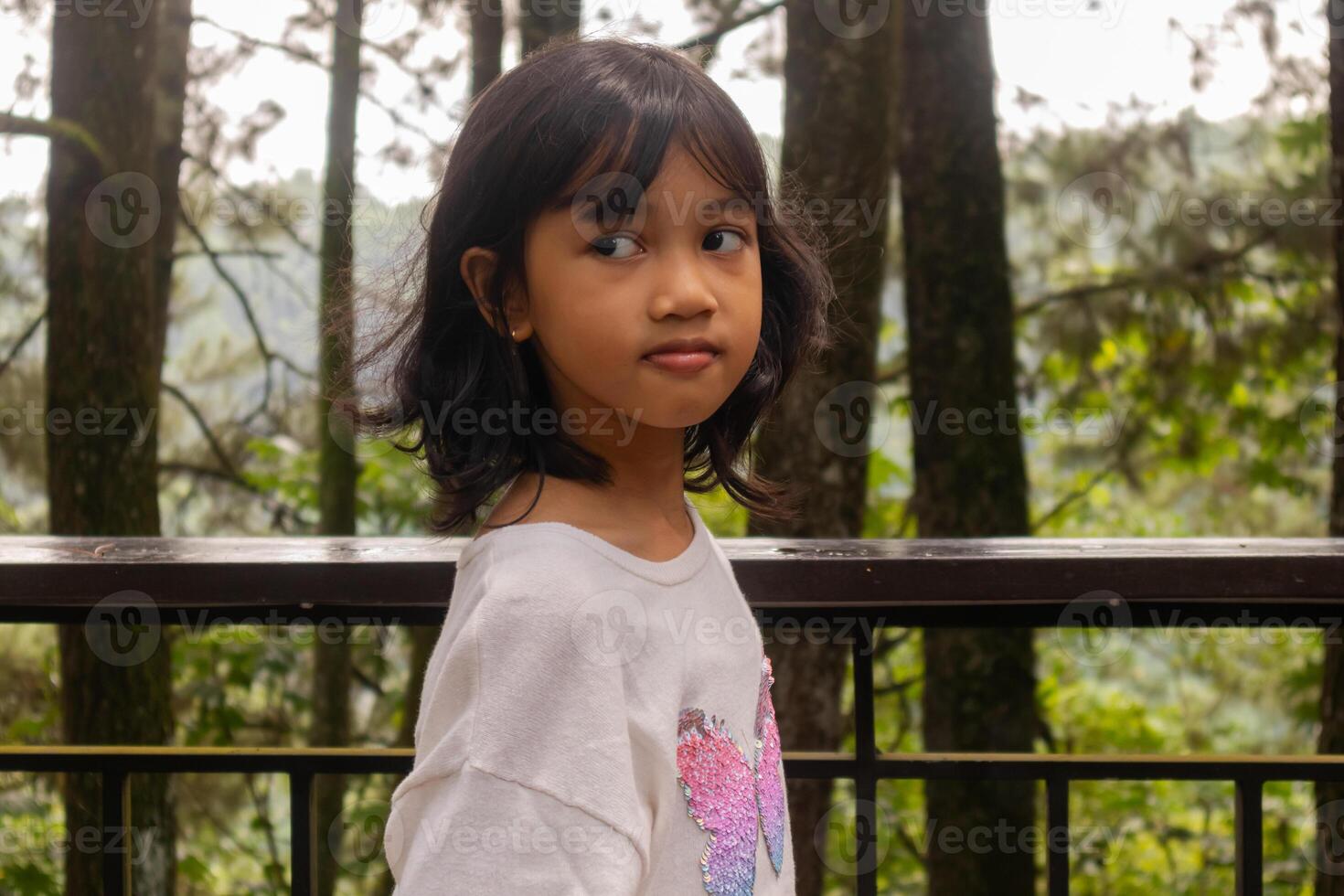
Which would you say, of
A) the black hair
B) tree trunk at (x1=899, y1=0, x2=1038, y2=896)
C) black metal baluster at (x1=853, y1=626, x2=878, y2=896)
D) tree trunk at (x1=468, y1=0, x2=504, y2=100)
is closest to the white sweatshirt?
the black hair

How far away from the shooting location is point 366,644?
22.7 feet

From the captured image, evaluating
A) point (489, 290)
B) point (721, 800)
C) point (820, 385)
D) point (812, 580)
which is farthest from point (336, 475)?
point (721, 800)

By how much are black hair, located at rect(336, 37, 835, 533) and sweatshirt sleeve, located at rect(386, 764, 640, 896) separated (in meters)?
0.26

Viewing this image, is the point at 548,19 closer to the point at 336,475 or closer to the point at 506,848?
the point at 336,475

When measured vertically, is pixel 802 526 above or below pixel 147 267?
below

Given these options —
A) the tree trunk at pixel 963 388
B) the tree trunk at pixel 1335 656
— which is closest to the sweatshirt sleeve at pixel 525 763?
the tree trunk at pixel 1335 656

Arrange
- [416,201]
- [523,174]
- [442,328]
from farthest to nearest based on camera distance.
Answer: [416,201], [442,328], [523,174]

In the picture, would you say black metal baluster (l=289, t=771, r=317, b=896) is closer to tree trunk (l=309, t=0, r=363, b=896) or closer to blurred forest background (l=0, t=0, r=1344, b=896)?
blurred forest background (l=0, t=0, r=1344, b=896)

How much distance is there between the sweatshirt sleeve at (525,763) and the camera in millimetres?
898

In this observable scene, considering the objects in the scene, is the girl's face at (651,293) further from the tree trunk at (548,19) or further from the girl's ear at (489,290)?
the tree trunk at (548,19)

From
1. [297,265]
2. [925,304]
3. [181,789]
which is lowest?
[181,789]

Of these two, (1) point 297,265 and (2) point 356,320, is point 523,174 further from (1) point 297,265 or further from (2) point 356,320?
(1) point 297,265

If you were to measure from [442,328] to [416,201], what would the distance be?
396mm

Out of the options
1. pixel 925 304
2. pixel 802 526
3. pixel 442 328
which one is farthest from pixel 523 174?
pixel 925 304
